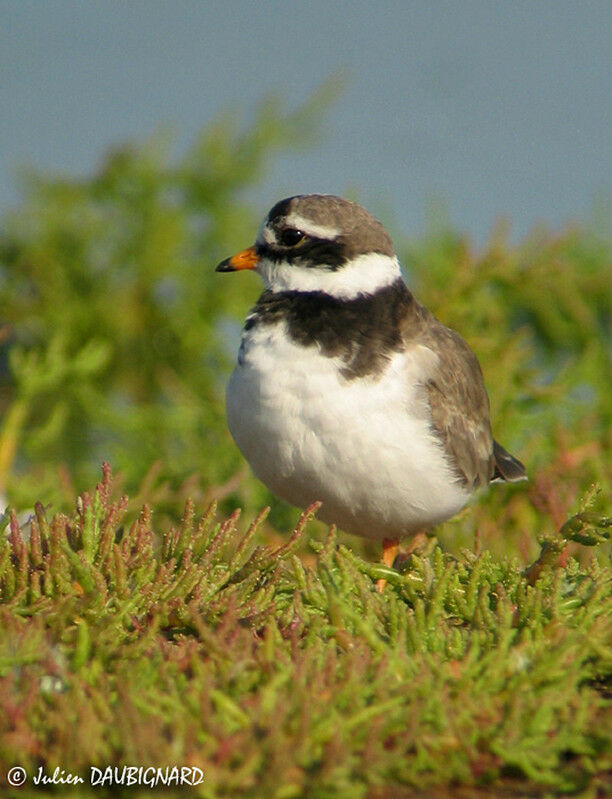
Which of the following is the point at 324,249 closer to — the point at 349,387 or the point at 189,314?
the point at 349,387

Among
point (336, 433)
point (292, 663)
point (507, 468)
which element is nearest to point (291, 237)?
point (336, 433)

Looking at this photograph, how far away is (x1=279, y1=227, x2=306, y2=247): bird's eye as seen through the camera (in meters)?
4.54

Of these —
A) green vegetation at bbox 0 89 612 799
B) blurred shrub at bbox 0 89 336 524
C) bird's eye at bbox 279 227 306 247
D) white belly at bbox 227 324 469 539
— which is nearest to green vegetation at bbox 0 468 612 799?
green vegetation at bbox 0 89 612 799

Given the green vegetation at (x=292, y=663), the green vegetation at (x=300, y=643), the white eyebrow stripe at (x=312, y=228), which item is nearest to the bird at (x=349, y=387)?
the white eyebrow stripe at (x=312, y=228)

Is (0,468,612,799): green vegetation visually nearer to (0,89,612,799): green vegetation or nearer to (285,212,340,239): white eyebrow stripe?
(0,89,612,799): green vegetation

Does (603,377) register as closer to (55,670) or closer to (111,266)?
(111,266)

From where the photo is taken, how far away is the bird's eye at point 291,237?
179 inches

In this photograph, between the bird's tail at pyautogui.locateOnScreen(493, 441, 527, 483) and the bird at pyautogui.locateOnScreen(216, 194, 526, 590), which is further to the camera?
the bird's tail at pyautogui.locateOnScreen(493, 441, 527, 483)

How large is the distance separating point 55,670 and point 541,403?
3902mm

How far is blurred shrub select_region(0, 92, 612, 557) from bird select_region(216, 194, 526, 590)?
3.01 ft

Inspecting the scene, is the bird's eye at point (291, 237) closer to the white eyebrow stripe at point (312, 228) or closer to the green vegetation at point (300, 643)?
the white eyebrow stripe at point (312, 228)

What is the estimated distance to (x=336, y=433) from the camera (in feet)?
13.1

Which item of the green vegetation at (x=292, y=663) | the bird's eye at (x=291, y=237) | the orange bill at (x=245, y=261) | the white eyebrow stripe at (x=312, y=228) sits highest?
the white eyebrow stripe at (x=312, y=228)

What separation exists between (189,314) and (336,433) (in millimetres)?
2740
